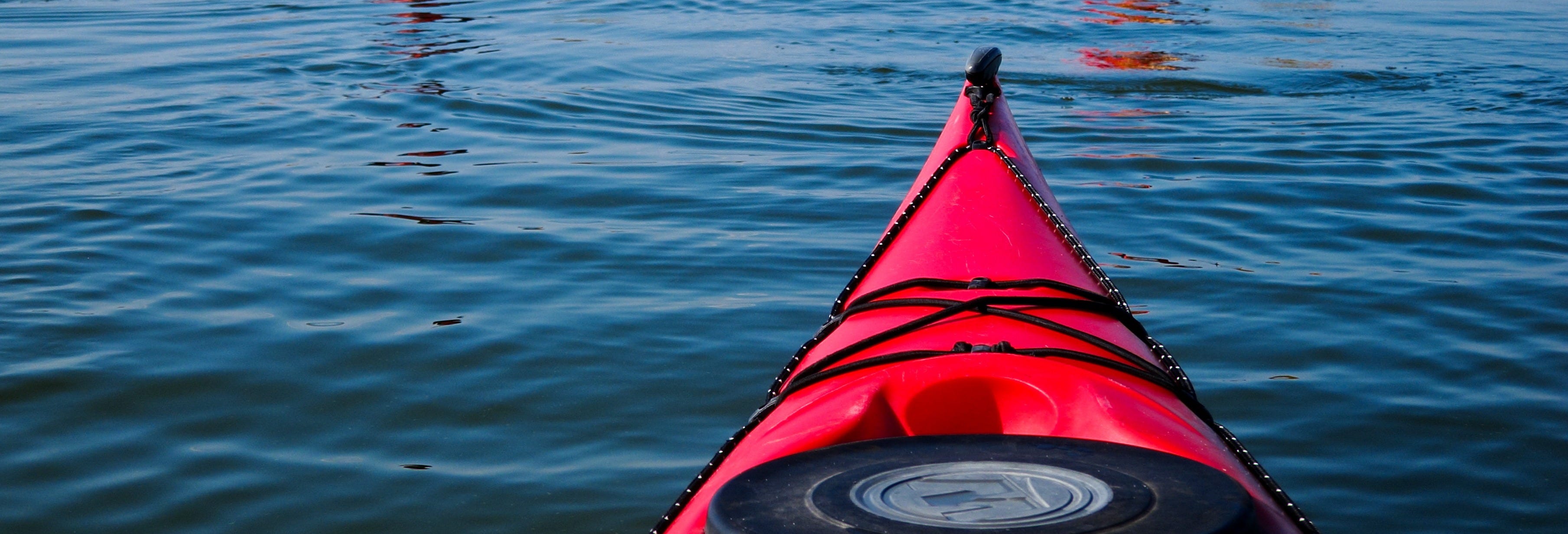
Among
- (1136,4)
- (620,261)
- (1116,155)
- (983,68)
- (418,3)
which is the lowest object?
(620,261)

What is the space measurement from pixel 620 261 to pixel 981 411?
2.86 m

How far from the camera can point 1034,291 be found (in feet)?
8.76

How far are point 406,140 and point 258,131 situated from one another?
896 millimetres

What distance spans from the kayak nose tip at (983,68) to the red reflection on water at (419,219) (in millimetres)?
2462

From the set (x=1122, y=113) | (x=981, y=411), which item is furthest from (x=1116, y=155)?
(x=981, y=411)

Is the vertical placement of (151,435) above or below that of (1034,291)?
below

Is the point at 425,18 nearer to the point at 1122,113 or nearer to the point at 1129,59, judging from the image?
the point at 1129,59

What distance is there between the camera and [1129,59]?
994cm

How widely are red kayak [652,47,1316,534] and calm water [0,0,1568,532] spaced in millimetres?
807

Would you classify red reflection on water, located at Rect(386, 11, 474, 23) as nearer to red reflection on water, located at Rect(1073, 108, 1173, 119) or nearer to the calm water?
the calm water

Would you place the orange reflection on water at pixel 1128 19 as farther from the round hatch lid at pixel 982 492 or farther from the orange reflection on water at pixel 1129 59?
the round hatch lid at pixel 982 492

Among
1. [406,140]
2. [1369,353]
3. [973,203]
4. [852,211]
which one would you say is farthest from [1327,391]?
[406,140]

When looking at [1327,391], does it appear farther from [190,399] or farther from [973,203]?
[190,399]

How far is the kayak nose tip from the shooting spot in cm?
364
